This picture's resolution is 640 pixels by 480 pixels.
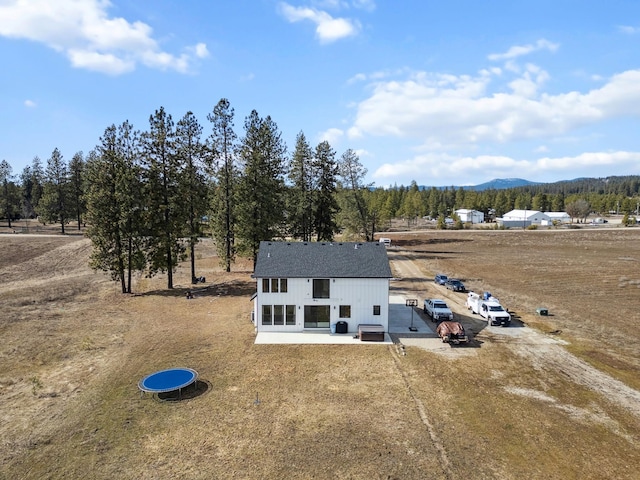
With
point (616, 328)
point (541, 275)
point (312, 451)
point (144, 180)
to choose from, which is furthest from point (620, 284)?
point (144, 180)

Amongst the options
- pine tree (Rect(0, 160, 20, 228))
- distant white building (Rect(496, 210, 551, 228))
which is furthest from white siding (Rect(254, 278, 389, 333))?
distant white building (Rect(496, 210, 551, 228))

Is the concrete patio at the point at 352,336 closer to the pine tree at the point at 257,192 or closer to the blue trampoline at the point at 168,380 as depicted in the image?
the blue trampoline at the point at 168,380

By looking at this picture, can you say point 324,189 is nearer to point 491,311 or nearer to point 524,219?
point 491,311

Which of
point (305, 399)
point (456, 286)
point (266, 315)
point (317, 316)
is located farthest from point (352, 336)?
point (456, 286)

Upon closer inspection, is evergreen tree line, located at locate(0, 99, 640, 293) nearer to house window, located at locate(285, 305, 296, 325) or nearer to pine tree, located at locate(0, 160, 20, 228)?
house window, located at locate(285, 305, 296, 325)

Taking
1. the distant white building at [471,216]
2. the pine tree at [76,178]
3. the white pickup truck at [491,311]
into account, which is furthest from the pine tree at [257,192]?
→ the distant white building at [471,216]

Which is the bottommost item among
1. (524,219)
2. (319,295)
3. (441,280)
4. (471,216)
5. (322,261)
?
(441,280)

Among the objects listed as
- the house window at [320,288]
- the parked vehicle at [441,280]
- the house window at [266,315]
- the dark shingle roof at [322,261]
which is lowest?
the parked vehicle at [441,280]
